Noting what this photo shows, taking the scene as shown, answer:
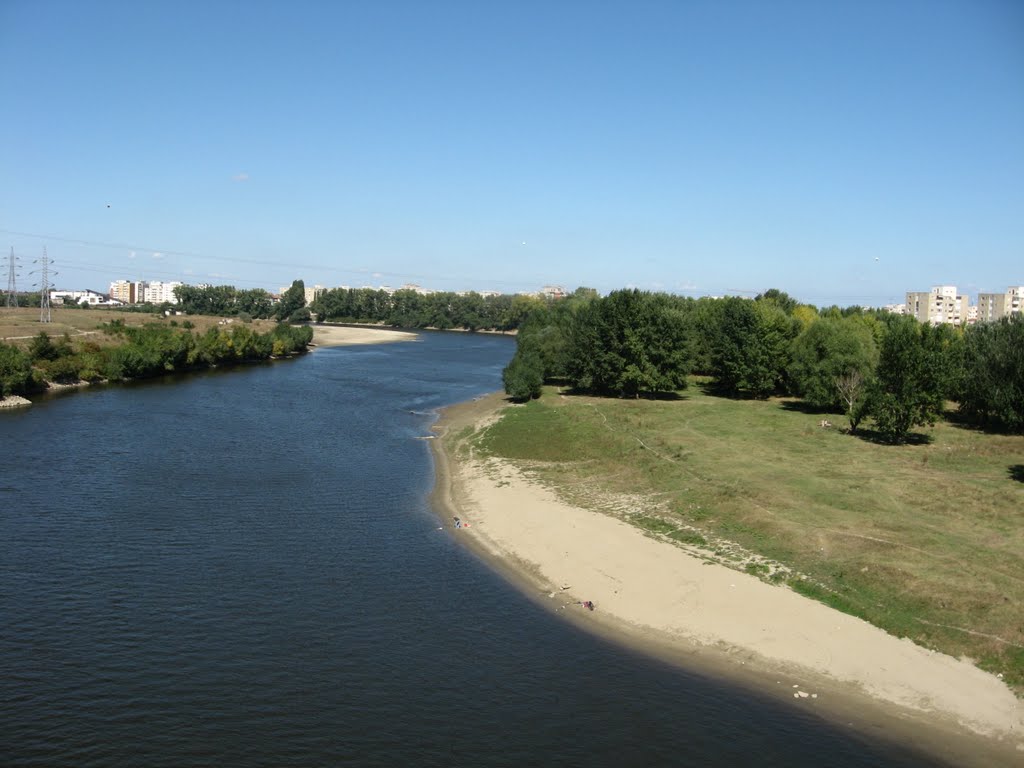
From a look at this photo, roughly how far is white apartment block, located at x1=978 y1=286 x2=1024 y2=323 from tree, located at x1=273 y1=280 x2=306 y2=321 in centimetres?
14558

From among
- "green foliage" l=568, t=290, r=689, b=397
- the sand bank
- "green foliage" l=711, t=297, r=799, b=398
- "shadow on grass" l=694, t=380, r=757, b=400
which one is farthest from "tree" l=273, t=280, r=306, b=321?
"green foliage" l=711, t=297, r=799, b=398

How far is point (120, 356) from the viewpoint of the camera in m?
75.1

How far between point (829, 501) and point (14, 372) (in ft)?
191

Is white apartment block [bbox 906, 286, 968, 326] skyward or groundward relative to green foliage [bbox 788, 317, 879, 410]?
skyward

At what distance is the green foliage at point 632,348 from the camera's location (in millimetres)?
61438

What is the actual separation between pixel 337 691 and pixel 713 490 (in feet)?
64.8

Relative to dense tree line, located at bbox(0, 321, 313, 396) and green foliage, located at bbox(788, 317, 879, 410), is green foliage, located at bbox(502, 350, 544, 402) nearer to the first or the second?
green foliage, located at bbox(788, 317, 879, 410)

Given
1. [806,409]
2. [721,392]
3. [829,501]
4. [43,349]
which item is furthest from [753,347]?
[43,349]

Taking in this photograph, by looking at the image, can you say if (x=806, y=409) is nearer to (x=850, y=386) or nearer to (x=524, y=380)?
(x=850, y=386)

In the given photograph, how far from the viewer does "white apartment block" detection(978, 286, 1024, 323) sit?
503 ft

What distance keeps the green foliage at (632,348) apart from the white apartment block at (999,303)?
340 ft

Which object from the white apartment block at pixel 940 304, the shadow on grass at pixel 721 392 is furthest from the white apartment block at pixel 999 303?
the shadow on grass at pixel 721 392

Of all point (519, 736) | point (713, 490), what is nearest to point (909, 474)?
point (713, 490)

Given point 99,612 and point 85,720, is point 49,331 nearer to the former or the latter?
point 99,612
